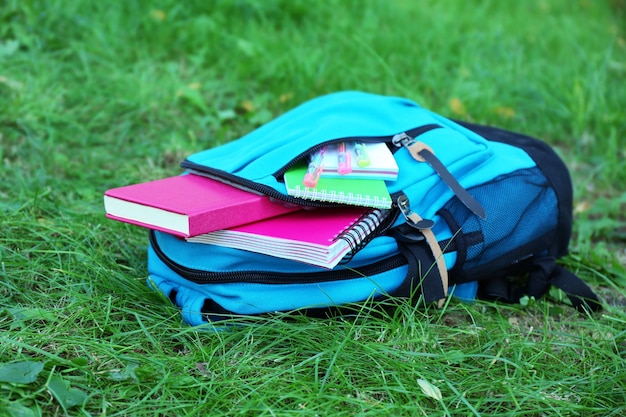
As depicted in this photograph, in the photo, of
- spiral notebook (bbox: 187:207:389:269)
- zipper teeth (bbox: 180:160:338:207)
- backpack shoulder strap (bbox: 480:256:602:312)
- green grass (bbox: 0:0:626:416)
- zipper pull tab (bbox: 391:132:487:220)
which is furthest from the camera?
backpack shoulder strap (bbox: 480:256:602:312)

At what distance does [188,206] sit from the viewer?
5.61 feet

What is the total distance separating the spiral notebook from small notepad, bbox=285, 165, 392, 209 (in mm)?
62

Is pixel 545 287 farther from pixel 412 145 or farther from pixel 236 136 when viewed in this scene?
pixel 236 136

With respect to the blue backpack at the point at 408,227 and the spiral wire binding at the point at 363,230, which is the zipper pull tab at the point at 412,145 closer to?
the blue backpack at the point at 408,227

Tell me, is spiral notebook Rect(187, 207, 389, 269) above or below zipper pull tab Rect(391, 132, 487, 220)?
below

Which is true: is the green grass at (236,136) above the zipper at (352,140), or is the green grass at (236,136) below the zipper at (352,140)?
below

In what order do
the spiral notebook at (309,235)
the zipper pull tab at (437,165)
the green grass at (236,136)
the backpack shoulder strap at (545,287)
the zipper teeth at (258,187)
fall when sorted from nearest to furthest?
the green grass at (236,136) < the spiral notebook at (309,235) < the zipper teeth at (258,187) < the zipper pull tab at (437,165) < the backpack shoulder strap at (545,287)

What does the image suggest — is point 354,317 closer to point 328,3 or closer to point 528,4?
point 328,3

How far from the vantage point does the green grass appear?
1.53 m

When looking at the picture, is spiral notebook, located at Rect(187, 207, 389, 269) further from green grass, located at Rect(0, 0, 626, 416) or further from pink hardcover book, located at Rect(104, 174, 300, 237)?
green grass, located at Rect(0, 0, 626, 416)

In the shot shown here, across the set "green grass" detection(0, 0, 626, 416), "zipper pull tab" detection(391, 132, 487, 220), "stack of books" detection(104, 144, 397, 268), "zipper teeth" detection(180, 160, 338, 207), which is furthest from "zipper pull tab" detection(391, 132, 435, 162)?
"green grass" detection(0, 0, 626, 416)

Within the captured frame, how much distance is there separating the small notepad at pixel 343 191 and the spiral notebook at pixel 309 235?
0.20 ft

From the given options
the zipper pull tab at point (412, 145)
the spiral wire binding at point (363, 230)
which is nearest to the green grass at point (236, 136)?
the spiral wire binding at point (363, 230)

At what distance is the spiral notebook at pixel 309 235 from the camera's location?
5.50 feet
